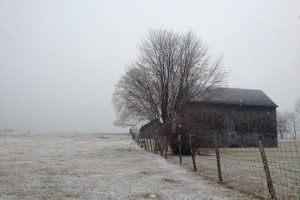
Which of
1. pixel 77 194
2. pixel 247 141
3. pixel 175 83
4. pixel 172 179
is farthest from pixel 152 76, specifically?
pixel 77 194

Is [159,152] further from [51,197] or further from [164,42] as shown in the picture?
[51,197]

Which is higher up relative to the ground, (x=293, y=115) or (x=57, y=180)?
(x=293, y=115)

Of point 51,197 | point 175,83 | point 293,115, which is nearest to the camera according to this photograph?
point 51,197

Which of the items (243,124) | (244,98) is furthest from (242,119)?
(244,98)

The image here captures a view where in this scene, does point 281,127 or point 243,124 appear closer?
point 243,124

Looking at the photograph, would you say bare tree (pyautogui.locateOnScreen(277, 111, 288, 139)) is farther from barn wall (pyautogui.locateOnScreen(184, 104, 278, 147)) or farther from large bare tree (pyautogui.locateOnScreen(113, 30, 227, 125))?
large bare tree (pyautogui.locateOnScreen(113, 30, 227, 125))

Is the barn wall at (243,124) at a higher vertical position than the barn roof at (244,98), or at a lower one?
lower

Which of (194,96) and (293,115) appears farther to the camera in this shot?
(293,115)

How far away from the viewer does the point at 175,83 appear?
38.3m

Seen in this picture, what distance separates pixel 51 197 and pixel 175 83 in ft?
95.4

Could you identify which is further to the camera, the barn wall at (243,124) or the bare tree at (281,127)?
the bare tree at (281,127)

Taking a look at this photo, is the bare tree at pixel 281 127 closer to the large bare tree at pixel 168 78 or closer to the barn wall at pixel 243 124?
the barn wall at pixel 243 124

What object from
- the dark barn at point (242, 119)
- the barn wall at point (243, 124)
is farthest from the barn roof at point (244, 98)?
the barn wall at point (243, 124)

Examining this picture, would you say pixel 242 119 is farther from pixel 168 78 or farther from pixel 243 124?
pixel 168 78
